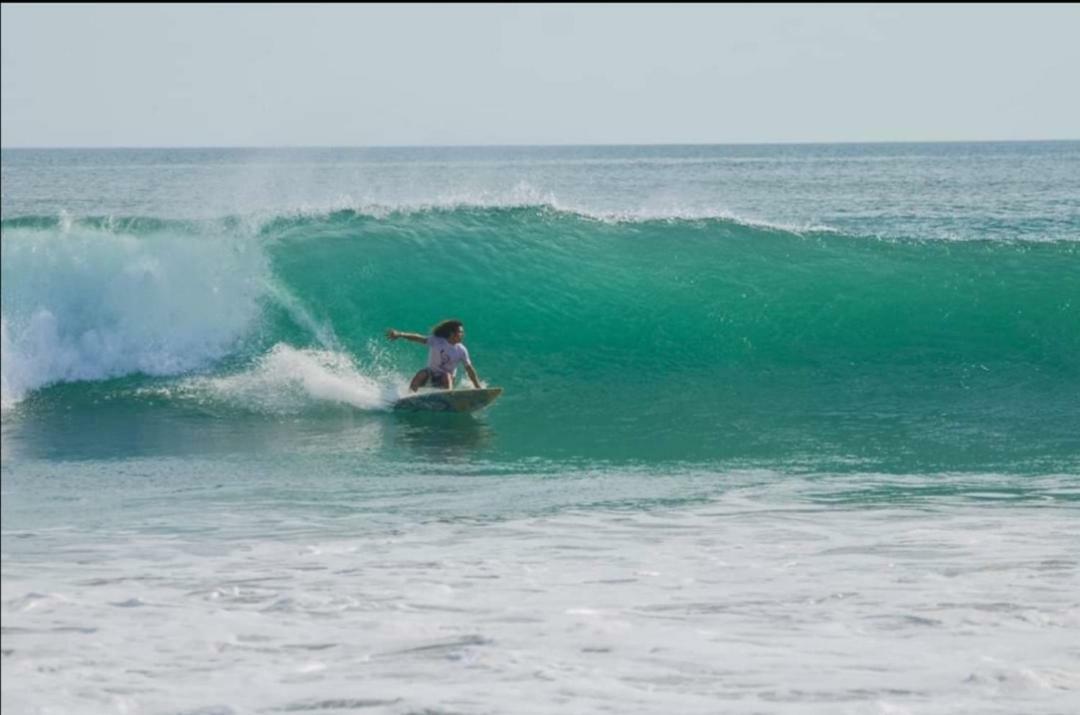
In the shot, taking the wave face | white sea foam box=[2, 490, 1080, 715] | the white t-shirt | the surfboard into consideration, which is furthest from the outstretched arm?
white sea foam box=[2, 490, 1080, 715]

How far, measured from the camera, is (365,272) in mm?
17750

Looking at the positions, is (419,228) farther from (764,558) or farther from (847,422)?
(764,558)

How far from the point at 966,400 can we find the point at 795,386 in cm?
185

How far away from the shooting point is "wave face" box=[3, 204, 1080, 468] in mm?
12141

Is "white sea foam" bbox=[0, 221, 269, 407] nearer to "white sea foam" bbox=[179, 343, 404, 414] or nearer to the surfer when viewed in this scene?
"white sea foam" bbox=[179, 343, 404, 414]

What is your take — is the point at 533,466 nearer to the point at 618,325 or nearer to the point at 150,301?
the point at 150,301

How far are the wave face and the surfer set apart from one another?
1.60 ft

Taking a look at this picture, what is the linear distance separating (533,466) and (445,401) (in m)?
2.16

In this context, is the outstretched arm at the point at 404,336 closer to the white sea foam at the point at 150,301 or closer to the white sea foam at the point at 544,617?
the white sea foam at the point at 150,301

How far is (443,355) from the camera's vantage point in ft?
41.9

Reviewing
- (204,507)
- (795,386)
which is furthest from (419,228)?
(204,507)

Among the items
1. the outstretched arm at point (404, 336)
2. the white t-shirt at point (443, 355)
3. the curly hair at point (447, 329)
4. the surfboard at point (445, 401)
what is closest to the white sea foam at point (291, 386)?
the surfboard at point (445, 401)

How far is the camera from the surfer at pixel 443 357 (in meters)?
12.7

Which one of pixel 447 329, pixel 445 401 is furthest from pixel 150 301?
pixel 445 401
